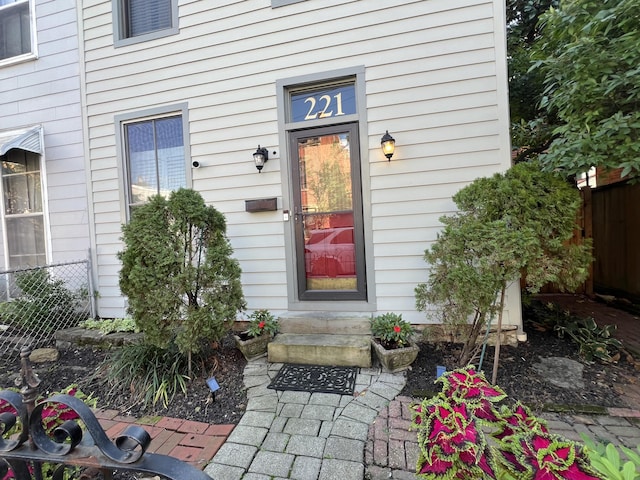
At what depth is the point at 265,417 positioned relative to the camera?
218 centimetres

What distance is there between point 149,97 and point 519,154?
5087 mm

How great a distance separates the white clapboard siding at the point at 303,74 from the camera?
10.1ft

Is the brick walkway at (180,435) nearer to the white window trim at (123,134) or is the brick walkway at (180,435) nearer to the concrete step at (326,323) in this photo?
the concrete step at (326,323)

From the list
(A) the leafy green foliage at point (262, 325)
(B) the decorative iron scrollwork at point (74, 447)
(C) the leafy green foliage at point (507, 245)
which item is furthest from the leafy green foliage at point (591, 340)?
(B) the decorative iron scrollwork at point (74, 447)

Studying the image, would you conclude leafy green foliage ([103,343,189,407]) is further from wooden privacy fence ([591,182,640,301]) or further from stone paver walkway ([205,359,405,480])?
wooden privacy fence ([591,182,640,301])

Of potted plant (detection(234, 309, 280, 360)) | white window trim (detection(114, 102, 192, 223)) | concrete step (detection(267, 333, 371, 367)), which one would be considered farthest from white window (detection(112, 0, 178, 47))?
concrete step (detection(267, 333, 371, 367))

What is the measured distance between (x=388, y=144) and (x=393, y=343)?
1.92 m

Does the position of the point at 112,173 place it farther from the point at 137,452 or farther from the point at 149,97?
the point at 137,452

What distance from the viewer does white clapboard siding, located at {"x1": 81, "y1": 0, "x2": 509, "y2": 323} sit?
307 centimetres

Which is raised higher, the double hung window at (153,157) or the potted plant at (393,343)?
the double hung window at (153,157)

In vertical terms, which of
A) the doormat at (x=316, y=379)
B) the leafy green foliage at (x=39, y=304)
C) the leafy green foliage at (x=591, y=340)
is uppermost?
the leafy green foliage at (x=39, y=304)

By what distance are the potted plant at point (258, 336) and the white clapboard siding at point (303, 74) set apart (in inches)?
12.2

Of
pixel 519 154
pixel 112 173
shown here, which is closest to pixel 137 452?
pixel 112 173

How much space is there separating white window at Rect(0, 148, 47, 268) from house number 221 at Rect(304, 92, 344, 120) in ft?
13.2
